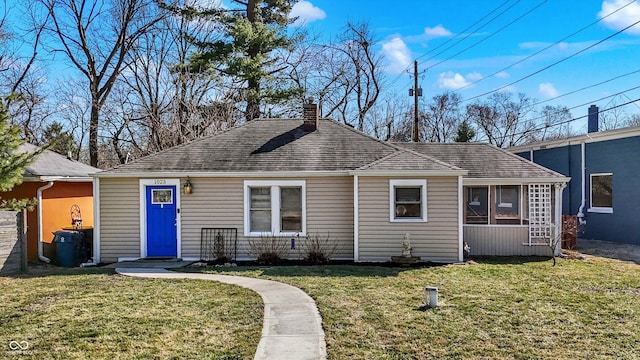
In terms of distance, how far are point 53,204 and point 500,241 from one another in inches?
521

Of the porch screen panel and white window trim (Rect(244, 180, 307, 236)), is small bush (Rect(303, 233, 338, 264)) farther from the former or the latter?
the porch screen panel

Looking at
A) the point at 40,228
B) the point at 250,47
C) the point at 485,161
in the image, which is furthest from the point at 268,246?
the point at 250,47

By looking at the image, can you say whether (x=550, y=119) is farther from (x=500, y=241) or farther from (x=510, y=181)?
(x=500, y=241)

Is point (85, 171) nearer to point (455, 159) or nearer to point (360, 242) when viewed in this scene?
point (360, 242)

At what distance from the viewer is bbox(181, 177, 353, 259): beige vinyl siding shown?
11.6 metres

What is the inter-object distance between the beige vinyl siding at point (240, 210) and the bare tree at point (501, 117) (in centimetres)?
3238

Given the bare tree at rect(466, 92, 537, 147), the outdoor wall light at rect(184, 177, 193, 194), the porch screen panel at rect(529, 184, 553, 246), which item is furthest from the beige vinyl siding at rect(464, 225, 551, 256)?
the bare tree at rect(466, 92, 537, 147)

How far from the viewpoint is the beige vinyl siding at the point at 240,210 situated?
11.6 m

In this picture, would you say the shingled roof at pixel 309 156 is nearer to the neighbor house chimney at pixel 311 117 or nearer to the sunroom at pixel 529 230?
the neighbor house chimney at pixel 311 117

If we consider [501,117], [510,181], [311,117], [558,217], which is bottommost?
[558,217]

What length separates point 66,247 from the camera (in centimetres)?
1180

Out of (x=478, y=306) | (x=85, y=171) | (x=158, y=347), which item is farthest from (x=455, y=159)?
(x=85, y=171)

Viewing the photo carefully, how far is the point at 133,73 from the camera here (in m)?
22.9

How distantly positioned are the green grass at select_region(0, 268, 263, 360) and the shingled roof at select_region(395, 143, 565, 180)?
8652 millimetres
